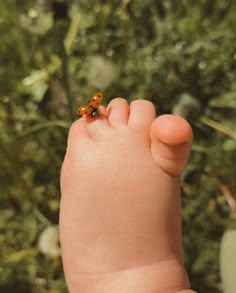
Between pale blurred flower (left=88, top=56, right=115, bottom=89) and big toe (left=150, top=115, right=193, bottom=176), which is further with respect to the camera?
pale blurred flower (left=88, top=56, right=115, bottom=89)

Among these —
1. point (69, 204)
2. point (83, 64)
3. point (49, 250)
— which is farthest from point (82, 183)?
point (83, 64)

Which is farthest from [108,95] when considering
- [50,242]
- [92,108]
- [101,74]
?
[92,108]

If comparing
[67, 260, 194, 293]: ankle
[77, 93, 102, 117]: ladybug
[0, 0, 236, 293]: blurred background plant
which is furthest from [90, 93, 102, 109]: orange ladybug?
[0, 0, 236, 293]: blurred background plant

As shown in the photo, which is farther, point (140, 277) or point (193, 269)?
point (193, 269)

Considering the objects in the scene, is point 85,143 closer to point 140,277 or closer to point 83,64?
point 140,277

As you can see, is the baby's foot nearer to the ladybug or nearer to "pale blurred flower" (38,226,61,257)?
the ladybug

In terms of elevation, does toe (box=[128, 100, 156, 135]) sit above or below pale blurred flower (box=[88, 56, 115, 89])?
above

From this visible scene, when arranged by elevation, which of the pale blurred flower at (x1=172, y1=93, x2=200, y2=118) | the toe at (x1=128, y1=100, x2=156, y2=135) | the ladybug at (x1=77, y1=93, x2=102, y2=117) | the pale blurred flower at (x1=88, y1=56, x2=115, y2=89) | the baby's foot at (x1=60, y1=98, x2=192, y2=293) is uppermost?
the ladybug at (x1=77, y1=93, x2=102, y2=117)
